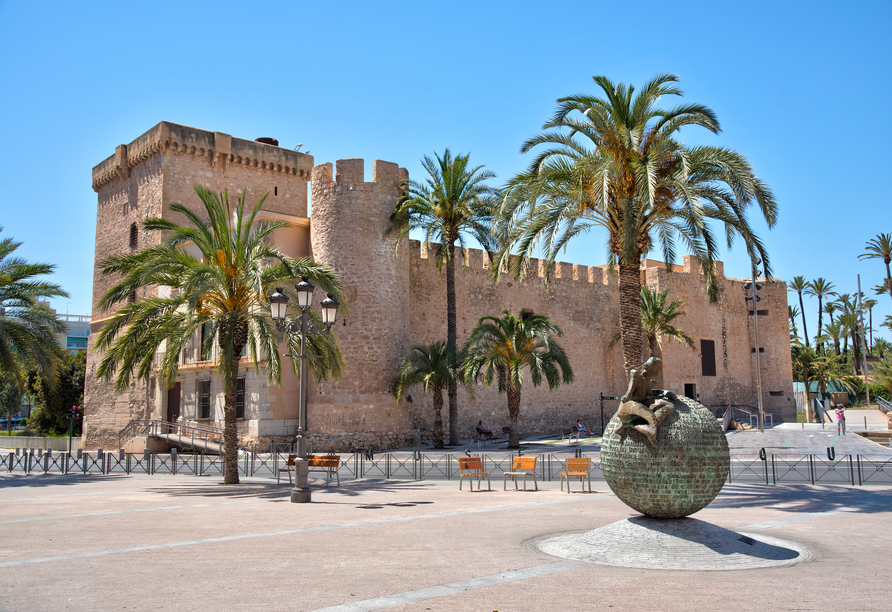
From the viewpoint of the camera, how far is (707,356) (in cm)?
3688

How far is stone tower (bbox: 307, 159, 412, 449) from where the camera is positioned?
23219mm

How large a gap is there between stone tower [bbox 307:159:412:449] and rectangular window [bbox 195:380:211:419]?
4.32m

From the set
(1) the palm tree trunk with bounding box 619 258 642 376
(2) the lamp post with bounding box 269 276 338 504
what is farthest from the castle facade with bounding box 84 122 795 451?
(2) the lamp post with bounding box 269 276 338 504

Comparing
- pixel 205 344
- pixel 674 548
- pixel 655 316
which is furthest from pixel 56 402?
pixel 674 548

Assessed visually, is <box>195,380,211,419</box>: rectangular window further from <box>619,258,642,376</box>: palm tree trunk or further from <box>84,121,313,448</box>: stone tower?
<box>619,258,642,376</box>: palm tree trunk

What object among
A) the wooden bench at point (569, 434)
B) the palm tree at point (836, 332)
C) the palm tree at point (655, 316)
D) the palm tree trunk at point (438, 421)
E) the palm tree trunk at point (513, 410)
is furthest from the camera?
the palm tree at point (836, 332)

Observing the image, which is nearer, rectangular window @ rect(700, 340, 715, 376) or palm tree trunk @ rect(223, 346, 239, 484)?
palm tree trunk @ rect(223, 346, 239, 484)

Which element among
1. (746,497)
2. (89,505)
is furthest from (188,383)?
(746,497)

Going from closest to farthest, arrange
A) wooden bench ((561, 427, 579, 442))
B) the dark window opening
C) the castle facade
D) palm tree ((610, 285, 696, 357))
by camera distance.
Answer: the dark window opening
the castle facade
wooden bench ((561, 427, 579, 442))
palm tree ((610, 285, 696, 357))

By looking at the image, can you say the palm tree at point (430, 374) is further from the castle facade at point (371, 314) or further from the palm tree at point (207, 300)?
the palm tree at point (207, 300)

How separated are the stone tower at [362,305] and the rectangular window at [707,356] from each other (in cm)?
1894

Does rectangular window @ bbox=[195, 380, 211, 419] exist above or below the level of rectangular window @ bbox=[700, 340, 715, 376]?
below

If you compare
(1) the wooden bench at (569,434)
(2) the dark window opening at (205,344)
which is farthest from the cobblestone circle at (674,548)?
(1) the wooden bench at (569,434)

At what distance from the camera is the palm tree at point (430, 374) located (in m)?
23.2
